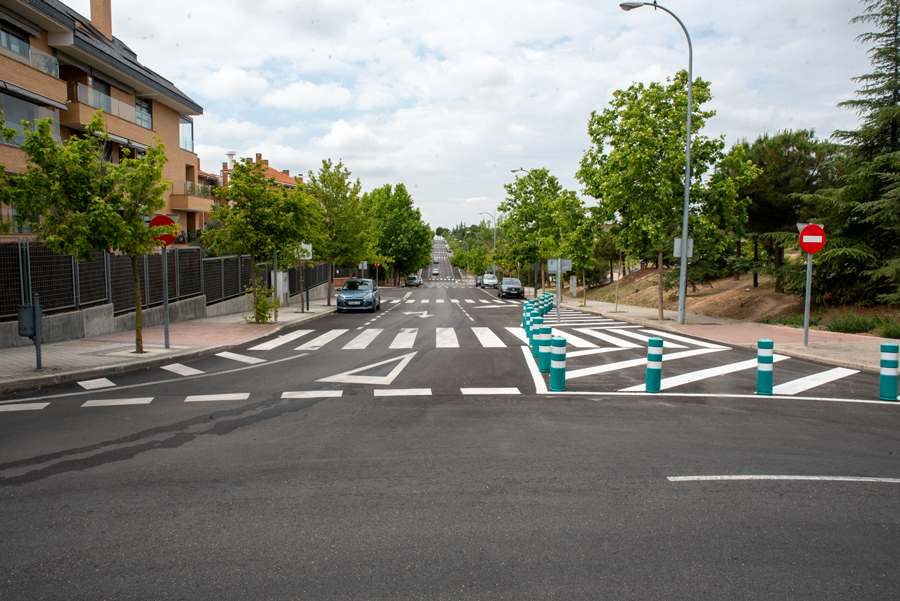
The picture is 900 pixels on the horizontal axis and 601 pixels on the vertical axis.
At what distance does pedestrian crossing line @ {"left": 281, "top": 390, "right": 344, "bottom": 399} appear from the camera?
329 inches

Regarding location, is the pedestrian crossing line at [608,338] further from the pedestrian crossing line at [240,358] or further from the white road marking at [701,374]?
the pedestrian crossing line at [240,358]

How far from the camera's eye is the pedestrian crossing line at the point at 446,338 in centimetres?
1454

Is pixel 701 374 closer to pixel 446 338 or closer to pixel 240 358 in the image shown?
pixel 446 338

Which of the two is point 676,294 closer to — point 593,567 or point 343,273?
point 593,567

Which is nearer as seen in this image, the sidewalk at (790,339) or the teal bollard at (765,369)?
the teal bollard at (765,369)

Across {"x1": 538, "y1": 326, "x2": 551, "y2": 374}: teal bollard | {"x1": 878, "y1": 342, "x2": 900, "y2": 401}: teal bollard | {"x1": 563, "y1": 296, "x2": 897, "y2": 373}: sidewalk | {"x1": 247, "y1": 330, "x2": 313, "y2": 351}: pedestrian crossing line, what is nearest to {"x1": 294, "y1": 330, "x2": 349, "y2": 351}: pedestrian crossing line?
{"x1": 247, "y1": 330, "x2": 313, "y2": 351}: pedestrian crossing line

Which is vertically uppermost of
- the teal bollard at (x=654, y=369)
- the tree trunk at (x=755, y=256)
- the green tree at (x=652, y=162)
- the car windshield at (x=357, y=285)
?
the green tree at (x=652, y=162)

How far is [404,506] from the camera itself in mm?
4352

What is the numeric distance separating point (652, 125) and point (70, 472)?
20.3 metres

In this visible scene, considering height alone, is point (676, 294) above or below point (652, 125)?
below

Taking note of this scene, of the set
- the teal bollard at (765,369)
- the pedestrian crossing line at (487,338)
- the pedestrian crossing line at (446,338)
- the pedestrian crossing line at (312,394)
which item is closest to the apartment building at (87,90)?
the pedestrian crossing line at (312,394)

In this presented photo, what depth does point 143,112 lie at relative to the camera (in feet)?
94.5

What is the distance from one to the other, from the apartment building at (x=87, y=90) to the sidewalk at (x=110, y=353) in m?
4.01

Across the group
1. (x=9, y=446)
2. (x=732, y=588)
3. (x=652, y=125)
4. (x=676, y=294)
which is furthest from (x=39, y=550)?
(x=676, y=294)
